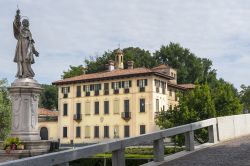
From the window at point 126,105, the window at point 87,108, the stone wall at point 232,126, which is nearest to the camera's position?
the stone wall at point 232,126

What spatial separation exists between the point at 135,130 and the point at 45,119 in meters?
17.4

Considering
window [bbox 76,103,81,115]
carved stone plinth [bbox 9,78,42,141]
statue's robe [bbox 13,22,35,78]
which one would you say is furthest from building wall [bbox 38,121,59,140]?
carved stone plinth [bbox 9,78,42,141]

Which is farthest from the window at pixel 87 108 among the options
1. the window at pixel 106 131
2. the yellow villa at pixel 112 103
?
the window at pixel 106 131

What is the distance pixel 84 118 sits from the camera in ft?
211

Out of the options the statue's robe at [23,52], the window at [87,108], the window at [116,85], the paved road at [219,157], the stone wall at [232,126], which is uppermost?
the window at [116,85]

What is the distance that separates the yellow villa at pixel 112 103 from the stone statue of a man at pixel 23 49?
139ft

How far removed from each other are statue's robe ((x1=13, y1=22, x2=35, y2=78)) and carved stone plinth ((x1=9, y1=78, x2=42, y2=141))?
0.50 meters

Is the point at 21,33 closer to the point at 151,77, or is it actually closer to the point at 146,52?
the point at 151,77

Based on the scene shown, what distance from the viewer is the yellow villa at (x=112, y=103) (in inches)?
2325

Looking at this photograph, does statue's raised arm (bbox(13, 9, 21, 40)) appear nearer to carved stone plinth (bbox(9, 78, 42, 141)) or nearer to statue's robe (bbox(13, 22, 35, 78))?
statue's robe (bbox(13, 22, 35, 78))

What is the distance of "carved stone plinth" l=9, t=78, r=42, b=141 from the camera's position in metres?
15.1

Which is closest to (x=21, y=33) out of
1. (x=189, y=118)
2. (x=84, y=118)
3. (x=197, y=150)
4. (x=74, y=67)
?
(x=197, y=150)

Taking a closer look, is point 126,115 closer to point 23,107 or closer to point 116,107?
point 116,107

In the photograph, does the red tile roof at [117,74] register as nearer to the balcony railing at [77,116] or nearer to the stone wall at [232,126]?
the balcony railing at [77,116]
